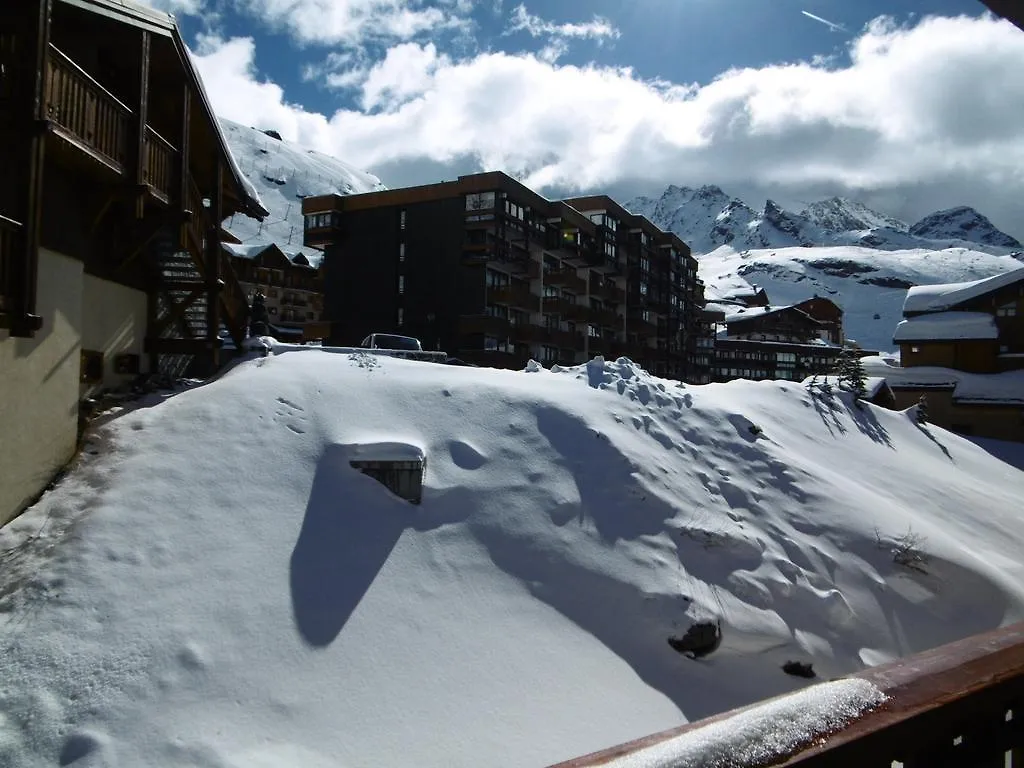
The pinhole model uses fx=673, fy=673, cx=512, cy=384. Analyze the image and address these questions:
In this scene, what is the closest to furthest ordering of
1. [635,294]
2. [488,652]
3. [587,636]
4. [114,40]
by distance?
[488,652], [587,636], [114,40], [635,294]

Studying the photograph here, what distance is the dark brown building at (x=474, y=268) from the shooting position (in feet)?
140

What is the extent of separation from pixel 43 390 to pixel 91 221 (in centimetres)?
319

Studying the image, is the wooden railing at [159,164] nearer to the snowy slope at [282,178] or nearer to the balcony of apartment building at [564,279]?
the balcony of apartment building at [564,279]

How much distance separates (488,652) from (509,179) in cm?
3865

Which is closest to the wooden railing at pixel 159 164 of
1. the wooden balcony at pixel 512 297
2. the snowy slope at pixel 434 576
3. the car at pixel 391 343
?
the snowy slope at pixel 434 576

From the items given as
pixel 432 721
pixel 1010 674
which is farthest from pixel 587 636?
pixel 1010 674

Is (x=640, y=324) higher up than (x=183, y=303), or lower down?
higher up

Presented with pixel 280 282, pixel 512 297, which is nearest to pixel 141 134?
pixel 512 297

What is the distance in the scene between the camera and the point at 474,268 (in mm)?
42844

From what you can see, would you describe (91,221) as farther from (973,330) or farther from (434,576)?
(973,330)

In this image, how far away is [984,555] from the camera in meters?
13.6

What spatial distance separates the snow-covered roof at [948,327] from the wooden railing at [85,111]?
46.4 metres

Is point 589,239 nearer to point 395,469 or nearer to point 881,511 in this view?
point 881,511

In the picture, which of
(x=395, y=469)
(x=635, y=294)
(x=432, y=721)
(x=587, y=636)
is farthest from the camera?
(x=635, y=294)
